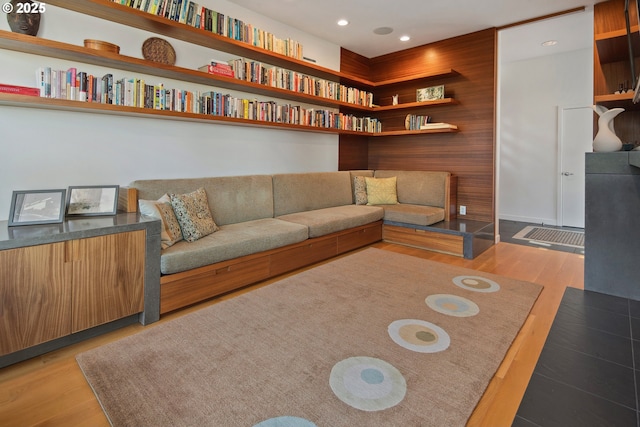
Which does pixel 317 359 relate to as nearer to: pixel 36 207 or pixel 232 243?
pixel 232 243

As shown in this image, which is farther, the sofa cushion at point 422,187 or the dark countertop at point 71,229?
the sofa cushion at point 422,187

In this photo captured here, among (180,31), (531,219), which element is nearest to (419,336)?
(180,31)

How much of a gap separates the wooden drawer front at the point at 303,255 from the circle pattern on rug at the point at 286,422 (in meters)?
1.71

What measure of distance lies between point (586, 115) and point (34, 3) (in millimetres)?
6711

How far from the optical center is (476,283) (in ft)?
9.19

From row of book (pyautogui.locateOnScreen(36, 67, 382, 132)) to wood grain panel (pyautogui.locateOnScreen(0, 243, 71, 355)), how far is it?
1.17 meters

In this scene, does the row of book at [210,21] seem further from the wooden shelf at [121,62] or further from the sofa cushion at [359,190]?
the sofa cushion at [359,190]

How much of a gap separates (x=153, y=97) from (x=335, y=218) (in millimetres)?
2056

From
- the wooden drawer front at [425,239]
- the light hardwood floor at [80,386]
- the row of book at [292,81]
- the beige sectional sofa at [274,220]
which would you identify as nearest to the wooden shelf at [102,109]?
the row of book at [292,81]

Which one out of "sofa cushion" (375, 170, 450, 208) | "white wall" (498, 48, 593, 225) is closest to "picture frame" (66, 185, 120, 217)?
"sofa cushion" (375, 170, 450, 208)

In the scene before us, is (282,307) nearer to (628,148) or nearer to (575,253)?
(628,148)

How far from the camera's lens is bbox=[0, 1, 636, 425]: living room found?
2.23 m

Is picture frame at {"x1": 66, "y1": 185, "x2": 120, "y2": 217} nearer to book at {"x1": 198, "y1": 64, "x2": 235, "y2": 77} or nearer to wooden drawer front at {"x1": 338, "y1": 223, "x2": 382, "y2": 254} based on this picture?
book at {"x1": 198, "y1": 64, "x2": 235, "y2": 77}

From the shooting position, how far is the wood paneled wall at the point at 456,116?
165 inches
